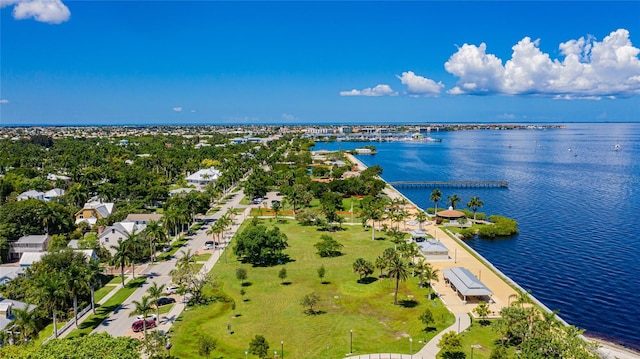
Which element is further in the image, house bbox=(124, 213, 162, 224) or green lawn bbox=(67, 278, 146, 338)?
house bbox=(124, 213, 162, 224)

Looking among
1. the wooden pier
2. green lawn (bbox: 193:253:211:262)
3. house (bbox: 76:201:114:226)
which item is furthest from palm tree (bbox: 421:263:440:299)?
the wooden pier

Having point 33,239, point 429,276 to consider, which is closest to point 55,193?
point 33,239

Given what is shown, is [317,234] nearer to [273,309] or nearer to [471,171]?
[273,309]

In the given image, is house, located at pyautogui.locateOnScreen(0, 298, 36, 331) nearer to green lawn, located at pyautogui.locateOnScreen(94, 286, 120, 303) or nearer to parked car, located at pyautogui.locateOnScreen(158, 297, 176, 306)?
green lawn, located at pyautogui.locateOnScreen(94, 286, 120, 303)

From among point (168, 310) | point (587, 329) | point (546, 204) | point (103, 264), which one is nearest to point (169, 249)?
point (103, 264)

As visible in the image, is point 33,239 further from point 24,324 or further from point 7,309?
point 24,324

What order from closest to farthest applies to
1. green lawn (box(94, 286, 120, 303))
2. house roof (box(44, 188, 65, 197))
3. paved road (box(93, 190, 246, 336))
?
1. paved road (box(93, 190, 246, 336))
2. green lawn (box(94, 286, 120, 303))
3. house roof (box(44, 188, 65, 197))

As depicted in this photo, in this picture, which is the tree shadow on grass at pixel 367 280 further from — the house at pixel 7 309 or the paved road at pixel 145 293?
the house at pixel 7 309
